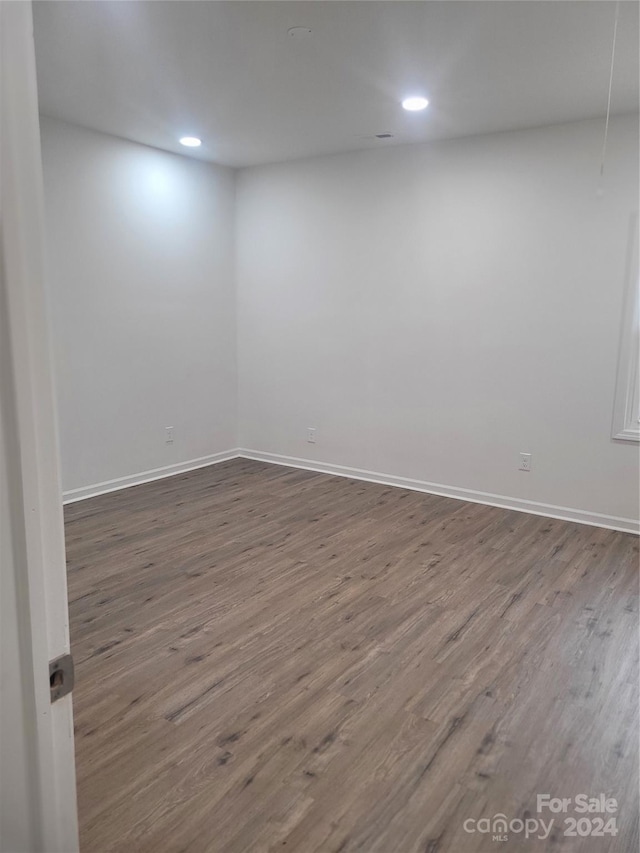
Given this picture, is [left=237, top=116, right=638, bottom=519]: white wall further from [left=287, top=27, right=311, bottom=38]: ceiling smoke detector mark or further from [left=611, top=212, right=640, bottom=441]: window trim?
[left=287, top=27, right=311, bottom=38]: ceiling smoke detector mark

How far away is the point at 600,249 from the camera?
4.11m

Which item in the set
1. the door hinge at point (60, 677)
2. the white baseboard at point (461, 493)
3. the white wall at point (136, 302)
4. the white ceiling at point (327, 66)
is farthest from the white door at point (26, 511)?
the white baseboard at point (461, 493)

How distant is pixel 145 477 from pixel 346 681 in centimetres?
325

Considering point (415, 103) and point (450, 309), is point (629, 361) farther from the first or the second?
point (415, 103)

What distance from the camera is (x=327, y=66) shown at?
3.16 m

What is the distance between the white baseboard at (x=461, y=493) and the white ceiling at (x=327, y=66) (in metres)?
2.62

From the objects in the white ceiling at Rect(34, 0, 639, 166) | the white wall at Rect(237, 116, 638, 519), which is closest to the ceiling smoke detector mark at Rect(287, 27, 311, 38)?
the white ceiling at Rect(34, 0, 639, 166)

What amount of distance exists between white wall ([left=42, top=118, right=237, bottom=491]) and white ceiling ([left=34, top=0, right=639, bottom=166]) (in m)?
0.41

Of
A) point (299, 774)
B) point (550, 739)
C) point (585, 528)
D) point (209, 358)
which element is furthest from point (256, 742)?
point (209, 358)

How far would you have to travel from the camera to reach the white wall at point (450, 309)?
420 cm

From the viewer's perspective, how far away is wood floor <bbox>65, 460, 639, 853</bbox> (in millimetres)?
1829

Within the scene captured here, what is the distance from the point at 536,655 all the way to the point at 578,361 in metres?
2.30

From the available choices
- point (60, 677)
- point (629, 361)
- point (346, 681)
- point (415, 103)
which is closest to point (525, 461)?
point (629, 361)

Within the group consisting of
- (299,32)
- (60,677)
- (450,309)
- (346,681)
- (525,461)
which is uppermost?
(299,32)
